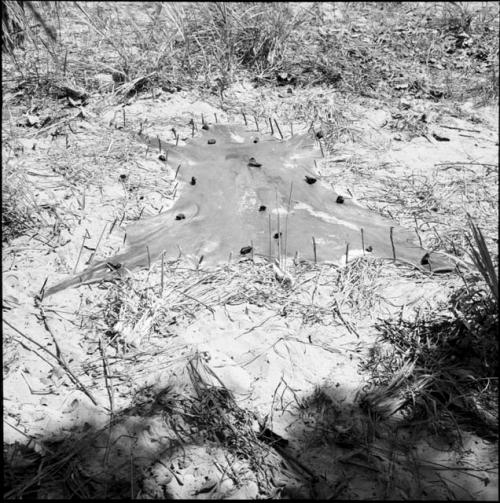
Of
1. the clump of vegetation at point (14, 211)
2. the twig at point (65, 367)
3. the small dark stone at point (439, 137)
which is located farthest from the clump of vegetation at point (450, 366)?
the clump of vegetation at point (14, 211)

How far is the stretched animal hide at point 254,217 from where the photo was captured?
3.67 m

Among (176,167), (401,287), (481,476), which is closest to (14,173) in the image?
(176,167)

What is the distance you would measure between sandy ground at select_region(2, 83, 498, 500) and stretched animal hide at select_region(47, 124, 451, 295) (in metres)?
0.13

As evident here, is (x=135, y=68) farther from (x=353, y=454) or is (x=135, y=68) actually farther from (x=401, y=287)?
(x=353, y=454)

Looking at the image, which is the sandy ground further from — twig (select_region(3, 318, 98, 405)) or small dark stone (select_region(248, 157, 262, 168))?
small dark stone (select_region(248, 157, 262, 168))

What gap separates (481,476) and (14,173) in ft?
10.3

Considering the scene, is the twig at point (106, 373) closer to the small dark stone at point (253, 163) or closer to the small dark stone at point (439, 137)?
the small dark stone at point (253, 163)

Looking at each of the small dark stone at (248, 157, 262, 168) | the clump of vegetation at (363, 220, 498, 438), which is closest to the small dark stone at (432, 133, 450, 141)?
the small dark stone at (248, 157, 262, 168)

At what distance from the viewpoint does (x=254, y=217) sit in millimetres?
3939

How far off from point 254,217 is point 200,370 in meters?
1.31

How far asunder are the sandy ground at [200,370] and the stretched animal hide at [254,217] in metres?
0.13

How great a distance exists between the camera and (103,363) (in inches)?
117

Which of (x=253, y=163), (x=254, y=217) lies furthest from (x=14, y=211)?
(x=253, y=163)

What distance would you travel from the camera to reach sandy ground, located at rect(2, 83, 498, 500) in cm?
246
